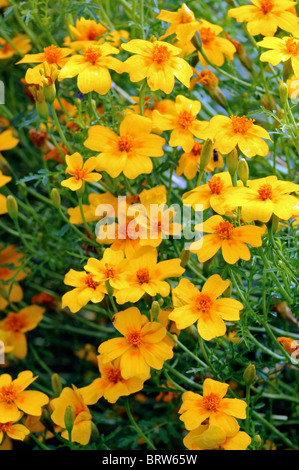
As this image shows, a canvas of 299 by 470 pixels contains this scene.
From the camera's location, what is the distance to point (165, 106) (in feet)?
3.29

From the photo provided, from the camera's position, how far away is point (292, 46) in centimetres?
90

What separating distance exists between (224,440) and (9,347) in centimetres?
42

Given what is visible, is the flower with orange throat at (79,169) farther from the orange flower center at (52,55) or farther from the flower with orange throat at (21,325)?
the flower with orange throat at (21,325)

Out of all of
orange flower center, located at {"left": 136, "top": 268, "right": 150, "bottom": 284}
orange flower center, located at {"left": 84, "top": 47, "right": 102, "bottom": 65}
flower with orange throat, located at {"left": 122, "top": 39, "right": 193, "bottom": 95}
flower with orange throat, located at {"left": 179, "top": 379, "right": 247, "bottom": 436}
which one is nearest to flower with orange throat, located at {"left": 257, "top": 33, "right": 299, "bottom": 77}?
flower with orange throat, located at {"left": 122, "top": 39, "right": 193, "bottom": 95}

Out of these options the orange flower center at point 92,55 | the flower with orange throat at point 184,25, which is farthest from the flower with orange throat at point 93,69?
the flower with orange throat at point 184,25

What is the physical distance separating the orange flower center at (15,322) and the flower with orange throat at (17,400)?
0.25 m

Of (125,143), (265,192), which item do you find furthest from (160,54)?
(265,192)

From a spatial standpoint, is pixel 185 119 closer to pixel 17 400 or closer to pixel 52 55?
pixel 52 55

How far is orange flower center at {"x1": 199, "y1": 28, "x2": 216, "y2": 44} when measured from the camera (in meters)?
1.04

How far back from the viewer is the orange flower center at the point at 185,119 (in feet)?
3.05

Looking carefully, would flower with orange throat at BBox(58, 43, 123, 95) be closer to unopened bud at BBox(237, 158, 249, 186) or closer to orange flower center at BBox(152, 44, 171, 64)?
orange flower center at BBox(152, 44, 171, 64)

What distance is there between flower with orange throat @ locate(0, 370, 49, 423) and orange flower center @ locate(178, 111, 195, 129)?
396 mm
